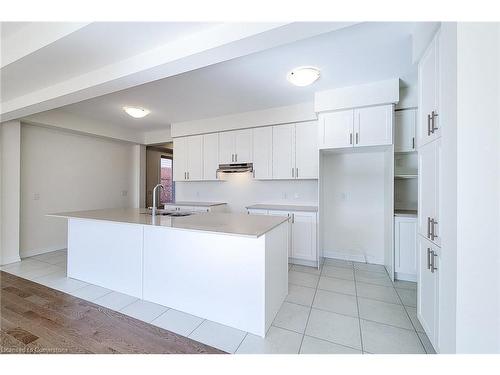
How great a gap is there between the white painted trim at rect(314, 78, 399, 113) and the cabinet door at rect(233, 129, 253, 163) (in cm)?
133

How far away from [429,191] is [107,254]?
3.20m

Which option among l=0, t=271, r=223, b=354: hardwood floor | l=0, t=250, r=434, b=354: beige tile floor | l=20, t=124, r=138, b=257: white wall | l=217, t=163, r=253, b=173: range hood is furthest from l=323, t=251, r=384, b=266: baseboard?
l=20, t=124, r=138, b=257: white wall

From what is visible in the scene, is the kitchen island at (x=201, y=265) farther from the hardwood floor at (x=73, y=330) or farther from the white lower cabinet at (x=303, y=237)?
the white lower cabinet at (x=303, y=237)

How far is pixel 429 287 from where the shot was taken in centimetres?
152

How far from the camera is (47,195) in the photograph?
12.8 feet

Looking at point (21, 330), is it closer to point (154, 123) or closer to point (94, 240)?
point (94, 240)

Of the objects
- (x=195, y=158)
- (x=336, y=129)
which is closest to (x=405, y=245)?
(x=336, y=129)

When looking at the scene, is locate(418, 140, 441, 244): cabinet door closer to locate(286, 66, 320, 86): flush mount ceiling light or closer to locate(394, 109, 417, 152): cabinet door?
locate(286, 66, 320, 86): flush mount ceiling light

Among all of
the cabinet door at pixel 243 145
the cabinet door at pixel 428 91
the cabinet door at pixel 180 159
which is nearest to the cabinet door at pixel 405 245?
the cabinet door at pixel 428 91

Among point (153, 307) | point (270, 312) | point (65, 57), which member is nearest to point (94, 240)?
point (153, 307)

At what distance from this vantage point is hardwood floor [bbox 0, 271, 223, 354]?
159 centimetres

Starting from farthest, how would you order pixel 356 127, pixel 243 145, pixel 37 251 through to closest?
pixel 243 145 → pixel 37 251 → pixel 356 127

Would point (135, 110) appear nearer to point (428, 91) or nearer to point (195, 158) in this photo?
point (195, 158)

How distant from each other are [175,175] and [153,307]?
3.02m
